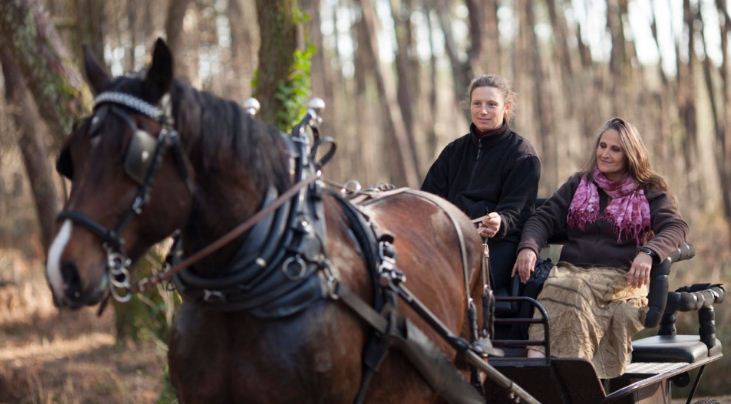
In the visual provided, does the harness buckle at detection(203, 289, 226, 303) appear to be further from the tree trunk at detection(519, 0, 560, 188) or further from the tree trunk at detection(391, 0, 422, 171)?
the tree trunk at detection(519, 0, 560, 188)

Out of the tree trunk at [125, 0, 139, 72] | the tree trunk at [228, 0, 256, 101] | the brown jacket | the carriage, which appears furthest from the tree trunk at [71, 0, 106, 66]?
the tree trunk at [228, 0, 256, 101]

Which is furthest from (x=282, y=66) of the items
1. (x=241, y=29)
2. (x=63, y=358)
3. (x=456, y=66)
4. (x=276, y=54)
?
(x=241, y=29)

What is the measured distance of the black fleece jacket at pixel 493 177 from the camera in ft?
16.8

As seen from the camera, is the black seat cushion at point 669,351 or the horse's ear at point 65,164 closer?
the horse's ear at point 65,164

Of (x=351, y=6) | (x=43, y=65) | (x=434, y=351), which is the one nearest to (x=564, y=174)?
(x=351, y=6)

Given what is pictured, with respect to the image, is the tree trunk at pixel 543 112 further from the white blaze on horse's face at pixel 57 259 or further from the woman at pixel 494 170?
the white blaze on horse's face at pixel 57 259

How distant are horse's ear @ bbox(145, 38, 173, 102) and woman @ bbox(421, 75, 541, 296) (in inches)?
91.2

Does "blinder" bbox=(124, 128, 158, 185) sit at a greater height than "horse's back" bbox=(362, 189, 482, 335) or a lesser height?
greater

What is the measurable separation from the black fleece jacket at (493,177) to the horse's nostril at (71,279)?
8.14 feet

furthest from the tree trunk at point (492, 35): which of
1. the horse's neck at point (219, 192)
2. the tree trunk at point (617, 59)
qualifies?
the horse's neck at point (219, 192)

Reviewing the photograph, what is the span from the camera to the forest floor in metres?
8.62

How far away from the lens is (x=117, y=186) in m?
3.02

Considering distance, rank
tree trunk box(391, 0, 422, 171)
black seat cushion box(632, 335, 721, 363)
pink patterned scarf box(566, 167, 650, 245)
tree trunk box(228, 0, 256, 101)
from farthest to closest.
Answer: tree trunk box(228, 0, 256, 101) → tree trunk box(391, 0, 422, 171) → black seat cushion box(632, 335, 721, 363) → pink patterned scarf box(566, 167, 650, 245)

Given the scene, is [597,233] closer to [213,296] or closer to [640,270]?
[640,270]
